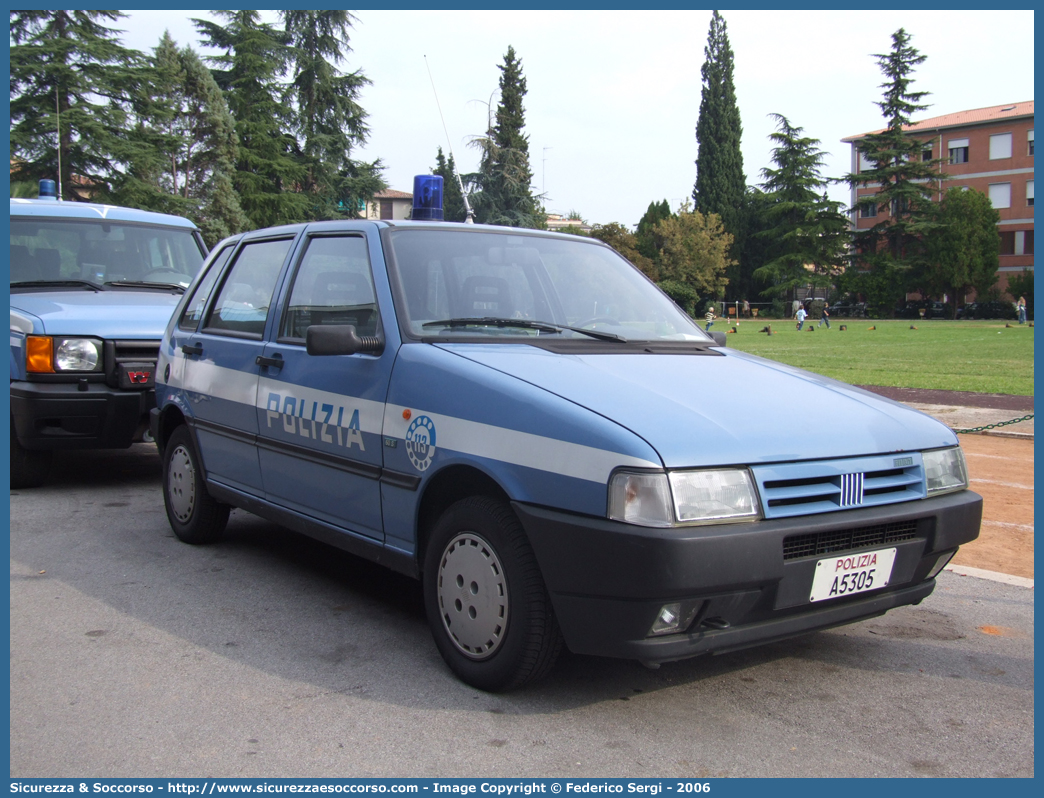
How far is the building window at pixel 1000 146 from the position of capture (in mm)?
68688

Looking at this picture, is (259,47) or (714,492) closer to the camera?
(714,492)

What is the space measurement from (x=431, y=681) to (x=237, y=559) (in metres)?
2.21

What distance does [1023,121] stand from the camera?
6788 cm

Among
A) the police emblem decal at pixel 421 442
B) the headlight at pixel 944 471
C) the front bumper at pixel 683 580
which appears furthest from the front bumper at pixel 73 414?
the headlight at pixel 944 471

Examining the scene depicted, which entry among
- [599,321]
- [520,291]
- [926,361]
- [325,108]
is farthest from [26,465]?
[325,108]

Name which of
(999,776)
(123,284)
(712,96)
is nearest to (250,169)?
(712,96)

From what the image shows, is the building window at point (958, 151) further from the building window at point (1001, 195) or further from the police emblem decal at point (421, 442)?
the police emblem decal at point (421, 442)

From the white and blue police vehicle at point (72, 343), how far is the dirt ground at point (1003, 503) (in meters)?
5.63

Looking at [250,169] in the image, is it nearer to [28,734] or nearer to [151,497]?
[151,497]

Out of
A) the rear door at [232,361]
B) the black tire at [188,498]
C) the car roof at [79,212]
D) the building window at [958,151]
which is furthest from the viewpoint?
the building window at [958,151]

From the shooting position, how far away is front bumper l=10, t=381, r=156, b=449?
6.95m

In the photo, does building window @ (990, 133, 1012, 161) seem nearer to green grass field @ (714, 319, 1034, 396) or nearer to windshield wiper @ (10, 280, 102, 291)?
green grass field @ (714, 319, 1034, 396)

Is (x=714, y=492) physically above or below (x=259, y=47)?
below

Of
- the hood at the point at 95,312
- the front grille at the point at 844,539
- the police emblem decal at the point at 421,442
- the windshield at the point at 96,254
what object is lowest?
the front grille at the point at 844,539
